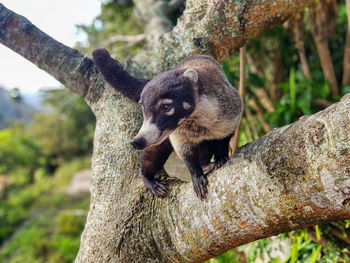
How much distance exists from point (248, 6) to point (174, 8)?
145 inches

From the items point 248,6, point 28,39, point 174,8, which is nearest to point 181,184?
point 248,6

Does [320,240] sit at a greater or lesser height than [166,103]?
lesser

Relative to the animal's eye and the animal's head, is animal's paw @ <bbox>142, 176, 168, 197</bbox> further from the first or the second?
the animal's eye

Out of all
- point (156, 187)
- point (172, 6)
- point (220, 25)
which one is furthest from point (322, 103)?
point (156, 187)

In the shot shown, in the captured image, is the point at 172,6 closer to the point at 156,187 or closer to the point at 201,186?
the point at 156,187

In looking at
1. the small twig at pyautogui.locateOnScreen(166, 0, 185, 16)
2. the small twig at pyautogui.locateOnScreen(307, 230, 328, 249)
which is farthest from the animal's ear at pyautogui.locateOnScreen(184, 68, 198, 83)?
the small twig at pyautogui.locateOnScreen(166, 0, 185, 16)

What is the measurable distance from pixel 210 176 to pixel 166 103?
1.75 feet

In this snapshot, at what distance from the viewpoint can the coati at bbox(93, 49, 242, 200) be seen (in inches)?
68.6

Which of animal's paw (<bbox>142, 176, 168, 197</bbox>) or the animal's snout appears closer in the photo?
the animal's snout

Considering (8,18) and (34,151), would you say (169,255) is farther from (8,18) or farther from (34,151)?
(34,151)

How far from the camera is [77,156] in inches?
674

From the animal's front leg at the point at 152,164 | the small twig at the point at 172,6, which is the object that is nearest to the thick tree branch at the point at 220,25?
the animal's front leg at the point at 152,164

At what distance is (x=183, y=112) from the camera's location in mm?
1821

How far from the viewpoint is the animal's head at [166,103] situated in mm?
1707
